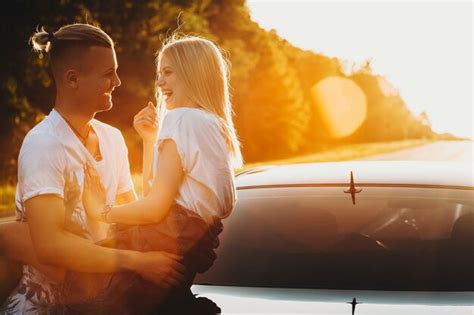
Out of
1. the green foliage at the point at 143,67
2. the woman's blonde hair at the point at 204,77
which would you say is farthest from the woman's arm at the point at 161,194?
the green foliage at the point at 143,67

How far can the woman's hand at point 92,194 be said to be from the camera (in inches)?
119

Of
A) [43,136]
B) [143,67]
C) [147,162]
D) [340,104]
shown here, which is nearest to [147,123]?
[147,162]

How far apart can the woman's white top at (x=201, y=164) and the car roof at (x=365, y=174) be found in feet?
2.87

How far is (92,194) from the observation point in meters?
3.04

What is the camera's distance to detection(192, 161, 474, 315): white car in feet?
9.11

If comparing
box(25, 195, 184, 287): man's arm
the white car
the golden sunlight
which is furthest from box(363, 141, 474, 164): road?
box(25, 195, 184, 287): man's arm

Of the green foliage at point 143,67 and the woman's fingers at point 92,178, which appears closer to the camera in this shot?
the woman's fingers at point 92,178

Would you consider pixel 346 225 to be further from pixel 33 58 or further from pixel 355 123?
pixel 355 123

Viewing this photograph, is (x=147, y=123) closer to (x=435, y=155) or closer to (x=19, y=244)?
(x=19, y=244)

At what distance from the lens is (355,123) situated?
121875mm

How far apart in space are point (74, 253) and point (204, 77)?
755 millimetres

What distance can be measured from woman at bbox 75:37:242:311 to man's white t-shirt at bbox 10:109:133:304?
2.6 inches

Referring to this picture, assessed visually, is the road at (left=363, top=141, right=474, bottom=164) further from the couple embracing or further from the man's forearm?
the man's forearm

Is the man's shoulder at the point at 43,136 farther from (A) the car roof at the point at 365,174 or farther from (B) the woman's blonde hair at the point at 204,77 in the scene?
(A) the car roof at the point at 365,174
